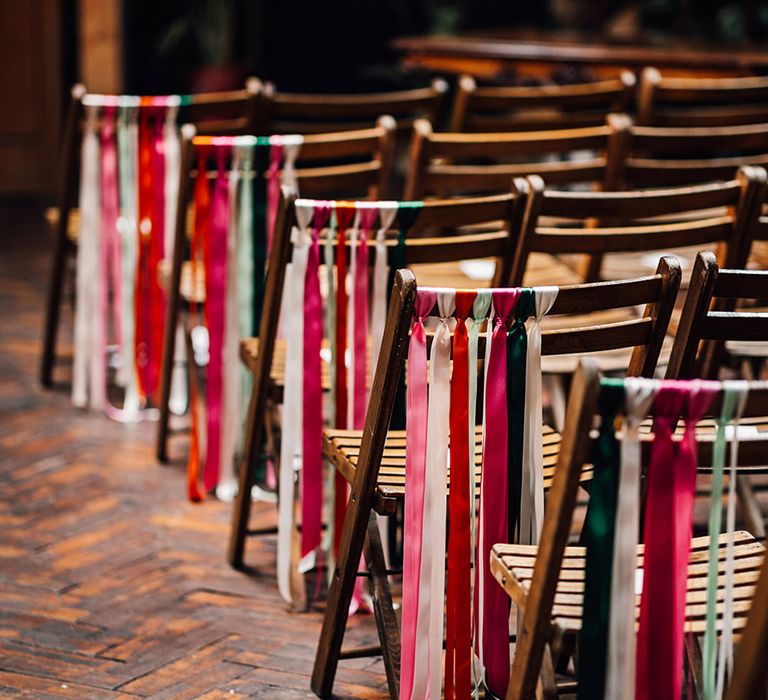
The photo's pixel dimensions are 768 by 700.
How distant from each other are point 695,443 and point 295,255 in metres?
1.21

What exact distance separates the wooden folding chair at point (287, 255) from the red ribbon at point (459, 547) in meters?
0.48

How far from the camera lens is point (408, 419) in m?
2.33

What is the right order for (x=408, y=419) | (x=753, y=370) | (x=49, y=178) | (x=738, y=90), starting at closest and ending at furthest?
(x=408, y=419)
(x=753, y=370)
(x=738, y=90)
(x=49, y=178)

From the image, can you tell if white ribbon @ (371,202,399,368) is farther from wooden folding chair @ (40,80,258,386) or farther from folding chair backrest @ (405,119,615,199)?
wooden folding chair @ (40,80,258,386)

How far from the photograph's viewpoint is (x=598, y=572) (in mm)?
1908

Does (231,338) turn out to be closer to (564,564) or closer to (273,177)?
(273,177)

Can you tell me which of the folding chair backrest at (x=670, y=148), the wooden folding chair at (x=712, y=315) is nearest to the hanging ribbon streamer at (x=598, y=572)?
the wooden folding chair at (x=712, y=315)

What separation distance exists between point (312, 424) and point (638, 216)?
0.91 metres

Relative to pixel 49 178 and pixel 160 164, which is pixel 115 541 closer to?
pixel 160 164

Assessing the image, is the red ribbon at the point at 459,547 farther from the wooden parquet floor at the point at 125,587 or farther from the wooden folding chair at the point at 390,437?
the wooden parquet floor at the point at 125,587

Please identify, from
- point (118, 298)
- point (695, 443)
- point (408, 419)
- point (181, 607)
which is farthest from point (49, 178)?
point (695, 443)

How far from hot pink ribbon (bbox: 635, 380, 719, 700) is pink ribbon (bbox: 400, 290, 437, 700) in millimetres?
499

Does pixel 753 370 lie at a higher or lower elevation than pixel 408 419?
lower

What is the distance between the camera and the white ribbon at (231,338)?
3.52 metres
